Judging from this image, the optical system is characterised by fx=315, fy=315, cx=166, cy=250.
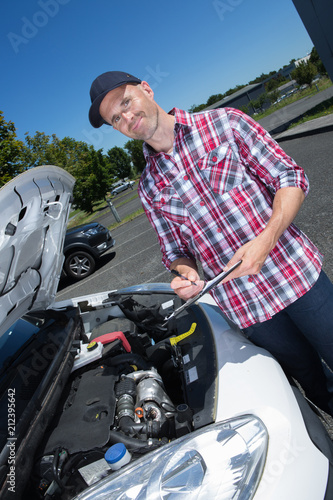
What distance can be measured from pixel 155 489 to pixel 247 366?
653mm

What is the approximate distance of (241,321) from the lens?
5.00 feet

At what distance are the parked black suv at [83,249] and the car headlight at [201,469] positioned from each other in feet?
19.8

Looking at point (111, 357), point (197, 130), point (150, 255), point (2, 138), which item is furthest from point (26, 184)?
point (2, 138)

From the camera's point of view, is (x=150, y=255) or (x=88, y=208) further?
(x=88, y=208)

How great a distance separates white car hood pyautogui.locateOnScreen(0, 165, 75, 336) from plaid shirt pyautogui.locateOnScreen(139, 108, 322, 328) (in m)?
0.65

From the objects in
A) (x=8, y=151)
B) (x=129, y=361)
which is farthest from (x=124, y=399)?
(x=8, y=151)

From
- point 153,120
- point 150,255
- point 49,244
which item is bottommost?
point 150,255

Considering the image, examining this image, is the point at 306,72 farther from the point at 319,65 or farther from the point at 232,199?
the point at 232,199

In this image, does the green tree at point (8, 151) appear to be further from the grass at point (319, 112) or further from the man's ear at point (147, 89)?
the grass at point (319, 112)

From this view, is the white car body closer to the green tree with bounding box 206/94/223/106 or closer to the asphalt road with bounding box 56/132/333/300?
the asphalt road with bounding box 56/132/333/300

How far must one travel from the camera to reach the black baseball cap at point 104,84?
1.44m

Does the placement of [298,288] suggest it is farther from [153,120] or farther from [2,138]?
[2,138]

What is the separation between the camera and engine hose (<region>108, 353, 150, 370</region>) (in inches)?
75.3

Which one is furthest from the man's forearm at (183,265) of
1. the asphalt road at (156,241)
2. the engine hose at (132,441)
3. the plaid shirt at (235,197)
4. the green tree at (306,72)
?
the green tree at (306,72)
